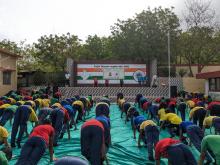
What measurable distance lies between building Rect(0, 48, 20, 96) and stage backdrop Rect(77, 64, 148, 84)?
209 inches

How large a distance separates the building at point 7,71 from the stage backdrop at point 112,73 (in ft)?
17.5

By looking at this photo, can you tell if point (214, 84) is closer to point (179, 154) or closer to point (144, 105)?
point (144, 105)

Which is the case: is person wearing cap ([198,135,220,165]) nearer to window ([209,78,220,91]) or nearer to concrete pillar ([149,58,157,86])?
window ([209,78,220,91])

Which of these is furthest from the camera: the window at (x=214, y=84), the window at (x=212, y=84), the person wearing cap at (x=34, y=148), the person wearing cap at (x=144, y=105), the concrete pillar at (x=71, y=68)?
the concrete pillar at (x=71, y=68)

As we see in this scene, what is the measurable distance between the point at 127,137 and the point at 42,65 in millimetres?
31558

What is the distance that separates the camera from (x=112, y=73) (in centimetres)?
2825

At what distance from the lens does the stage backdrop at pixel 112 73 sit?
28078mm

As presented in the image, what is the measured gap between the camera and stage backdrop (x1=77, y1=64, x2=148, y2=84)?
92.1ft

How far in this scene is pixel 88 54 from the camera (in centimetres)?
3938

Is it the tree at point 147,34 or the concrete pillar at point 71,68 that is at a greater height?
the tree at point 147,34

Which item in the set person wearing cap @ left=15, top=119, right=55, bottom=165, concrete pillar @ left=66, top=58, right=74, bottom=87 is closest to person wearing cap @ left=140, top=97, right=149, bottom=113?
person wearing cap @ left=15, top=119, right=55, bottom=165

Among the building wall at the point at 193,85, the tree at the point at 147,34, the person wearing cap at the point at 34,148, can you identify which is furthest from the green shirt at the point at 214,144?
the tree at the point at 147,34

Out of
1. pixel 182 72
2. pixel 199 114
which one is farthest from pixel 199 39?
pixel 199 114

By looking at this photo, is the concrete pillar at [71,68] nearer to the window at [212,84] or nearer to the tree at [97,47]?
the window at [212,84]
